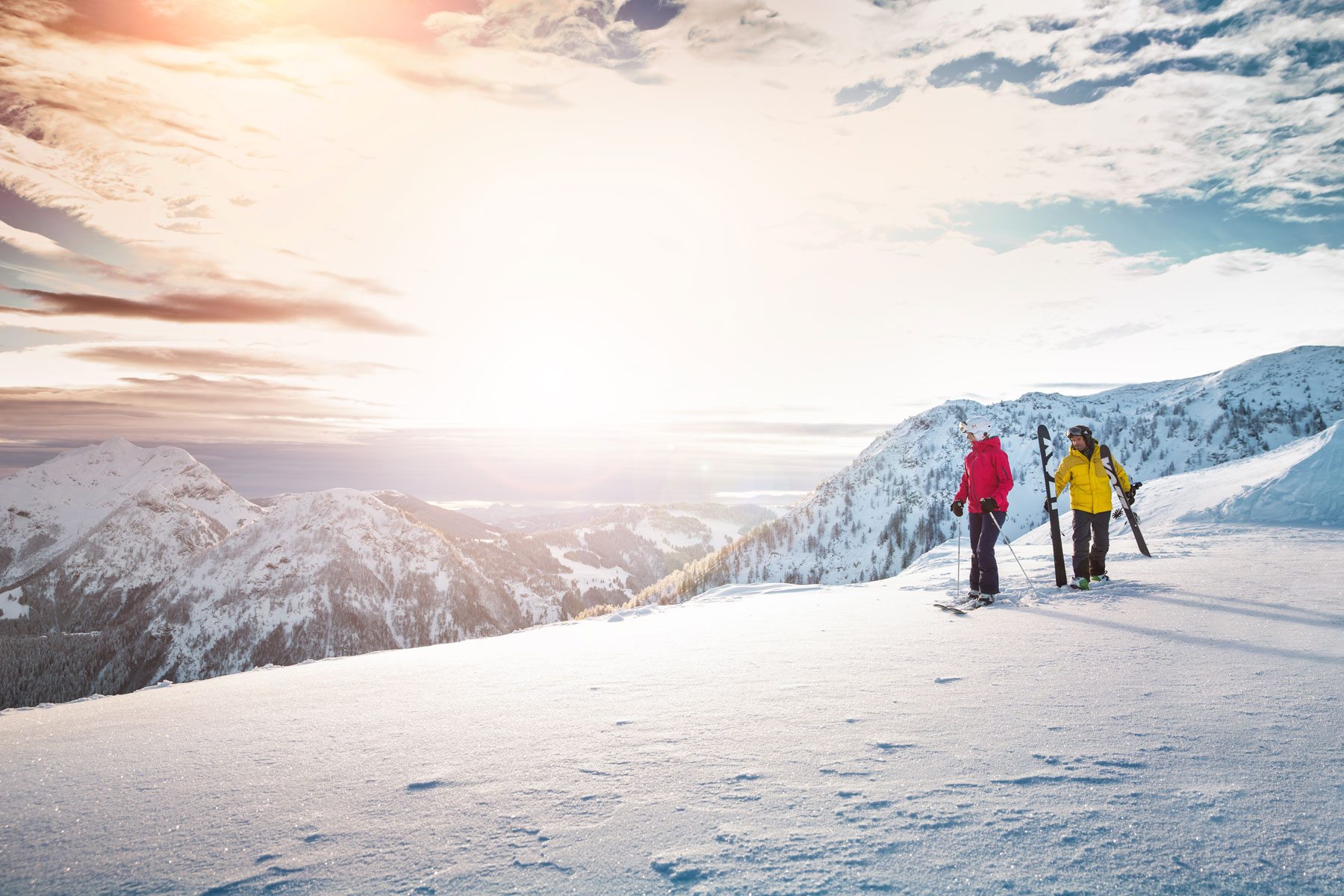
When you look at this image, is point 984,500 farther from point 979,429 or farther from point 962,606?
point 962,606

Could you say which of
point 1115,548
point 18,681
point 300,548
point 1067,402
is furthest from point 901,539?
point 18,681

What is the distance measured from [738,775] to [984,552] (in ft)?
27.6

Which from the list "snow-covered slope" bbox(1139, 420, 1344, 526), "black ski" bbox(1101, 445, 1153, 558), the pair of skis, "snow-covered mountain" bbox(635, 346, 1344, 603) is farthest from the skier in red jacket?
"snow-covered mountain" bbox(635, 346, 1344, 603)

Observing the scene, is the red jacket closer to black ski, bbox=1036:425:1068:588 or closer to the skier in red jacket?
the skier in red jacket

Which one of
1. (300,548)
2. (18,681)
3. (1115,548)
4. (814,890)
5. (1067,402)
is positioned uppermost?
(1067,402)

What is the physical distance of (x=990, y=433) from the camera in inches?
414

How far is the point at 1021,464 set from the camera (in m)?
134

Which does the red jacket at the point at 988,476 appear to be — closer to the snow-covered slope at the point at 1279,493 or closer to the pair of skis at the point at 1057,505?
the pair of skis at the point at 1057,505

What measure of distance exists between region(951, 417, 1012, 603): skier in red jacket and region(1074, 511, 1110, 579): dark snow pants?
1.43 meters

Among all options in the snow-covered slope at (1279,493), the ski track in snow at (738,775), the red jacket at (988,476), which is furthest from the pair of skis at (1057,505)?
the snow-covered slope at (1279,493)

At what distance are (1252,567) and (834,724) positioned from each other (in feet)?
35.3

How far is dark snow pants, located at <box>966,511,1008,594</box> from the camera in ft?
32.8

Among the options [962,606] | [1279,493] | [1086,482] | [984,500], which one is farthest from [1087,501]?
[1279,493]

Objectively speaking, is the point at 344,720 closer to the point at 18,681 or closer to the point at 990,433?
the point at 990,433
